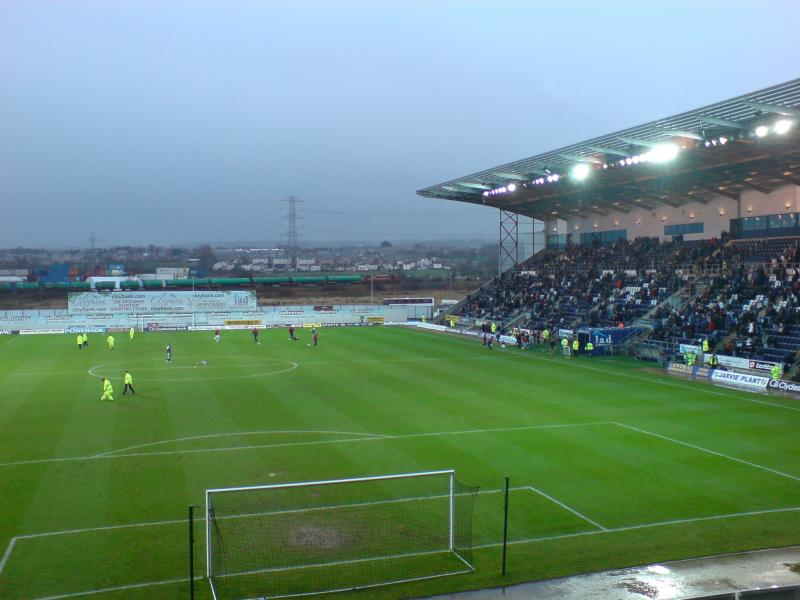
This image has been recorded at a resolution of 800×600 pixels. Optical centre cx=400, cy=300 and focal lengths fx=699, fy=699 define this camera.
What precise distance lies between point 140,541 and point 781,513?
12982 millimetres

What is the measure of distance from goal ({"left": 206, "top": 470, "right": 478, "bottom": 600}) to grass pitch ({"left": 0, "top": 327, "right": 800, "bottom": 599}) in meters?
0.41

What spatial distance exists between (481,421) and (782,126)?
20209 mm

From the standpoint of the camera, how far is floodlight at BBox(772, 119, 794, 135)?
31087 mm

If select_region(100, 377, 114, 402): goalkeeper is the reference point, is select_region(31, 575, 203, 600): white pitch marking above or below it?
below

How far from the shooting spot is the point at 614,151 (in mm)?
40188

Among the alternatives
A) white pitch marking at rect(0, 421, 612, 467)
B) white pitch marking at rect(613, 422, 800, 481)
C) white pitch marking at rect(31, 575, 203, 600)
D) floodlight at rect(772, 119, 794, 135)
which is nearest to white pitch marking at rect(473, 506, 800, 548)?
white pitch marking at rect(613, 422, 800, 481)

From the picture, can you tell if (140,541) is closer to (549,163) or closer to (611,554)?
(611,554)

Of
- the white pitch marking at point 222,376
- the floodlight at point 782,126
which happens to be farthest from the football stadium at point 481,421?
the white pitch marking at point 222,376

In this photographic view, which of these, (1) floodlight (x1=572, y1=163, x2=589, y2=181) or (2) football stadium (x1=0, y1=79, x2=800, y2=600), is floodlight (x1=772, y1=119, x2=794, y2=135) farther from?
(1) floodlight (x1=572, y1=163, x2=589, y2=181)

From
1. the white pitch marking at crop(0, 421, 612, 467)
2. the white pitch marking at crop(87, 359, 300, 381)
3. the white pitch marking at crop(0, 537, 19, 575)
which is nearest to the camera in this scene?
the white pitch marking at crop(0, 537, 19, 575)

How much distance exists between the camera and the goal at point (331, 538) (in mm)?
11641

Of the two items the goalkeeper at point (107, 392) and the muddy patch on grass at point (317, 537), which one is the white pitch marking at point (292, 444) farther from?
the goalkeeper at point (107, 392)

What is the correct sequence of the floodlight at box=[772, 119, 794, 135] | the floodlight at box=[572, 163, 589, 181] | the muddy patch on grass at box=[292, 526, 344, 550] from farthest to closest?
1. the floodlight at box=[572, 163, 589, 181]
2. the floodlight at box=[772, 119, 794, 135]
3. the muddy patch on grass at box=[292, 526, 344, 550]

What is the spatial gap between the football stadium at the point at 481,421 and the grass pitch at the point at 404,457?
3.5 inches
